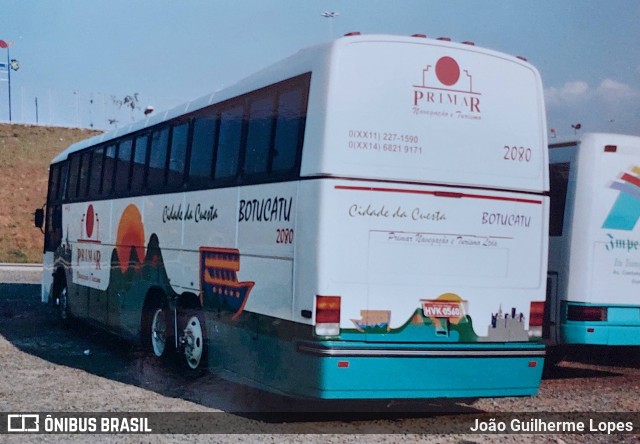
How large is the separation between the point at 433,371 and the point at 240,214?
256 cm

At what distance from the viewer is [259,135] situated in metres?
8.75

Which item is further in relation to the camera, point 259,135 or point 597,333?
point 597,333

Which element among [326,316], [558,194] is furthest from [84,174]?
[326,316]

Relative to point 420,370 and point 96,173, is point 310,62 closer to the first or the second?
point 420,370

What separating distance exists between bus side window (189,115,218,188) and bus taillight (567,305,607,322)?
Answer: 15.1 feet

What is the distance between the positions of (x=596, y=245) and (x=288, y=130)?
4584 millimetres

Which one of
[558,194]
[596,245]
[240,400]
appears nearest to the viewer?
[240,400]

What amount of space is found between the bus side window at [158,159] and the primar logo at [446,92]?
445 centimetres

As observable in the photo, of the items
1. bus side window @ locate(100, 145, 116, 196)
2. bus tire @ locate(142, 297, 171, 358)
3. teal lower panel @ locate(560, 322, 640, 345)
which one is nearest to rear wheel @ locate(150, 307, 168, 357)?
bus tire @ locate(142, 297, 171, 358)

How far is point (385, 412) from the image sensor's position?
893cm

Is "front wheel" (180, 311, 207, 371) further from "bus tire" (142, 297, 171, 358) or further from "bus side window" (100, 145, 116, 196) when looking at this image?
"bus side window" (100, 145, 116, 196)

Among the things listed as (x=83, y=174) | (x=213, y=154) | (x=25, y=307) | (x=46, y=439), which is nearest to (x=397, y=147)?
(x=213, y=154)

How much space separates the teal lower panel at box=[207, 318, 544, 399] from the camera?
753 centimetres

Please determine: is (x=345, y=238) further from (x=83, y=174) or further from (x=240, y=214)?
(x=83, y=174)
